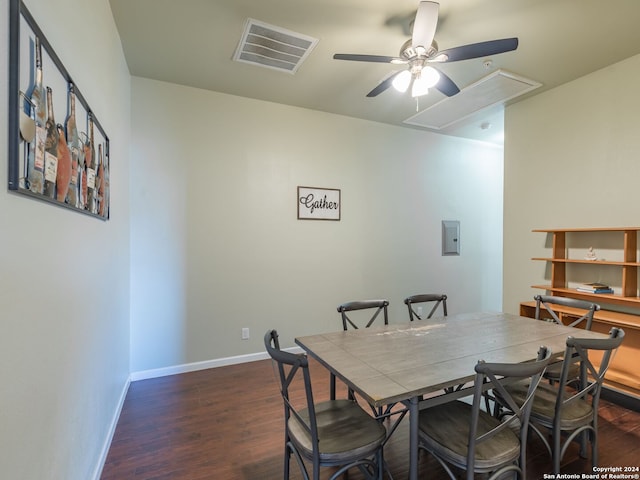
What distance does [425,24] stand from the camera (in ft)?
6.17

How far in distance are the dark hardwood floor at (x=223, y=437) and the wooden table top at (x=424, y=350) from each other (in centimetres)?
A: 75

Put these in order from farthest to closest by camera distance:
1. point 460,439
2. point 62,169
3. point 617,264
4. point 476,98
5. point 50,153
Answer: point 476,98, point 617,264, point 460,439, point 62,169, point 50,153

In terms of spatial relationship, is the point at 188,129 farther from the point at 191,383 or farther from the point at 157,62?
the point at 191,383

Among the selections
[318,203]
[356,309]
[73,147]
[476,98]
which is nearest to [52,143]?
[73,147]

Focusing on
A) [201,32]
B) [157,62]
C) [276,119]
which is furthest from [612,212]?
[157,62]

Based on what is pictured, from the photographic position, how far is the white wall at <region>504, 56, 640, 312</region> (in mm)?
2820

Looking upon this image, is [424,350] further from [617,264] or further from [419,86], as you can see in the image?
[617,264]

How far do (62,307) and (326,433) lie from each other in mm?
1298

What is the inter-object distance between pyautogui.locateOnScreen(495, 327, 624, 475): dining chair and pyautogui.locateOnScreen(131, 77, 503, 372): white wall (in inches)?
93.3

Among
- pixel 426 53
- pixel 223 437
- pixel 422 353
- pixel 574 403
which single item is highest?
pixel 426 53

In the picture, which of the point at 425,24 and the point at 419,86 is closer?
the point at 425,24

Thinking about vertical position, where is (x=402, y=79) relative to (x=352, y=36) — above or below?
below

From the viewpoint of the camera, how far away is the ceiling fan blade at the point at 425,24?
5.81ft

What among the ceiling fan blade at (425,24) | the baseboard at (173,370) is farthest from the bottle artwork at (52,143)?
the ceiling fan blade at (425,24)
